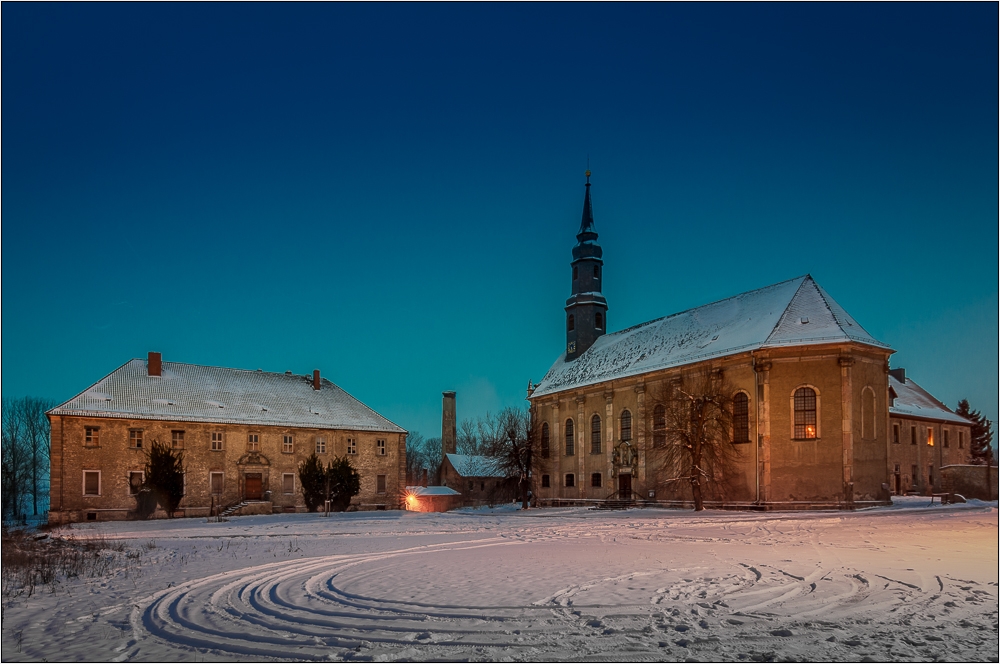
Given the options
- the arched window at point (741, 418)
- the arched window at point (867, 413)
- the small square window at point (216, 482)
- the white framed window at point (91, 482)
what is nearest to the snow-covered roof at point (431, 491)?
the small square window at point (216, 482)

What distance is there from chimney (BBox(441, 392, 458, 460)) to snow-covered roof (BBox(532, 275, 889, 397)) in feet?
75.8

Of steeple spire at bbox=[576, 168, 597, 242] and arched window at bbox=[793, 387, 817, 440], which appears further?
steeple spire at bbox=[576, 168, 597, 242]

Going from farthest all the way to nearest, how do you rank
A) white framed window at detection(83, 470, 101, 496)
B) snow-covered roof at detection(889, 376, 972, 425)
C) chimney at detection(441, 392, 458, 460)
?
chimney at detection(441, 392, 458, 460) → snow-covered roof at detection(889, 376, 972, 425) → white framed window at detection(83, 470, 101, 496)

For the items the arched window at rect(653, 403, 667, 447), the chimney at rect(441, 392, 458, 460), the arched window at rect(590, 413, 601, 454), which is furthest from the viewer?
the chimney at rect(441, 392, 458, 460)

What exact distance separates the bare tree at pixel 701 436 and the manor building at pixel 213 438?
1892 cm

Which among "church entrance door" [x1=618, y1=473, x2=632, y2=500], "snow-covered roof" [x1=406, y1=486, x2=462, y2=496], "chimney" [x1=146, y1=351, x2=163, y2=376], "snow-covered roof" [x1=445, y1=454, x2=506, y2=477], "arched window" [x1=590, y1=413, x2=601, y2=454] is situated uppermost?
"chimney" [x1=146, y1=351, x2=163, y2=376]

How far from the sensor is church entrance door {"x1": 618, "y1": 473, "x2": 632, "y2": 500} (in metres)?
47.4

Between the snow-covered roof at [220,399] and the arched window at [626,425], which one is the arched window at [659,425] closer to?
the arched window at [626,425]

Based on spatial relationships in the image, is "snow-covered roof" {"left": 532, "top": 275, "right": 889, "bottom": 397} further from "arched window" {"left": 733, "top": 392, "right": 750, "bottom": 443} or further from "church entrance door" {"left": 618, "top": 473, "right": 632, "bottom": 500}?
"church entrance door" {"left": 618, "top": 473, "right": 632, "bottom": 500}

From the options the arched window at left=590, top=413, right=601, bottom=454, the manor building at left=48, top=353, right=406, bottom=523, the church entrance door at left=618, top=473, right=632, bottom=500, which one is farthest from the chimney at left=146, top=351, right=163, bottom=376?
the church entrance door at left=618, top=473, right=632, bottom=500

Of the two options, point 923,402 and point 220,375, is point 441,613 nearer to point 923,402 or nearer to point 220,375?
point 220,375

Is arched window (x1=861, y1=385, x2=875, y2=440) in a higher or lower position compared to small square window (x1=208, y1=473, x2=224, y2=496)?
higher

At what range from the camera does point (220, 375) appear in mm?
51000

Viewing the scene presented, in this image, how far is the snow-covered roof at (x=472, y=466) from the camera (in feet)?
229
